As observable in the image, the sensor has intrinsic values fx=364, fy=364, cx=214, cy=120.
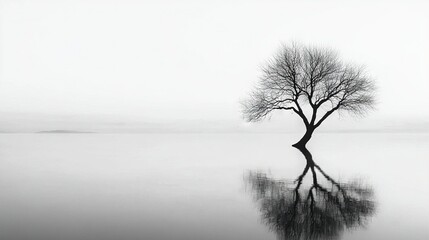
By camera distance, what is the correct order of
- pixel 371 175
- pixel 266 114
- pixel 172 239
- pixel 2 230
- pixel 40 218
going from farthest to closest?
pixel 266 114
pixel 371 175
pixel 40 218
pixel 2 230
pixel 172 239

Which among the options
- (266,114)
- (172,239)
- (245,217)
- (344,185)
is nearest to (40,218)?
(172,239)

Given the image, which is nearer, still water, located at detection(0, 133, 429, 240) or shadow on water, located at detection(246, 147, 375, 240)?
still water, located at detection(0, 133, 429, 240)

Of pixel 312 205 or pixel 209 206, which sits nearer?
pixel 312 205

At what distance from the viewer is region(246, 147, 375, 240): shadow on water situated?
29.4 feet

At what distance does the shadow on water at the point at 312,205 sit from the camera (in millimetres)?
8969

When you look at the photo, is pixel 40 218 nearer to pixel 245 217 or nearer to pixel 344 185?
pixel 245 217

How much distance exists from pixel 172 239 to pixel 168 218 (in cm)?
189

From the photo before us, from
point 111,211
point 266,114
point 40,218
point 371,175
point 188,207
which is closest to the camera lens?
point 40,218

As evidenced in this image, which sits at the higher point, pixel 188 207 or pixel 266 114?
pixel 266 114

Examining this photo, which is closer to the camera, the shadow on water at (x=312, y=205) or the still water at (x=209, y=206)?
the still water at (x=209, y=206)

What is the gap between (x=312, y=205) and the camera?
38.1 feet

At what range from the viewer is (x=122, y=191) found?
14.6 meters

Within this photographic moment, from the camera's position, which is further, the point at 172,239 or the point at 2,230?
the point at 2,230

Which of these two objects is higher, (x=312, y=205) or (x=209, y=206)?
(x=312, y=205)
